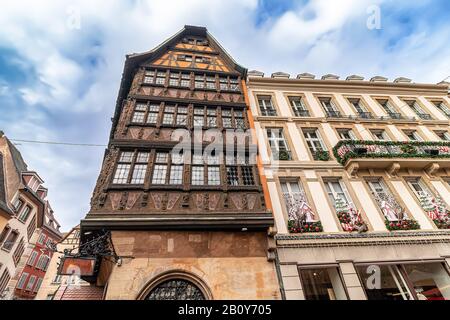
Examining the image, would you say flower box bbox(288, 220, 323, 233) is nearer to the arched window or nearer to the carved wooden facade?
the carved wooden facade

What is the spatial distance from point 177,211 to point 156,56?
437 inches

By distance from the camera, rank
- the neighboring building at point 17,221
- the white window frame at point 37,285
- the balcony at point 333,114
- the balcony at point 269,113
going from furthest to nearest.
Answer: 1. the white window frame at point 37,285
2. the neighboring building at point 17,221
3. the balcony at point 333,114
4. the balcony at point 269,113

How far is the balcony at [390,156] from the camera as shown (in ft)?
32.8

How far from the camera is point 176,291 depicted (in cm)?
653

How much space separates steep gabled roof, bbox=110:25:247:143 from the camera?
1268 centimetres

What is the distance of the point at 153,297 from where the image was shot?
6.39 meters

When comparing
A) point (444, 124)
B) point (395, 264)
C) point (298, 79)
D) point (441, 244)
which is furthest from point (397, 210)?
point (298, 79)

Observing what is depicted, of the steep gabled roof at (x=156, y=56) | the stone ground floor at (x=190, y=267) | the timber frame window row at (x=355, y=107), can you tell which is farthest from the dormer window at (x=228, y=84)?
the stone ground floor at (x=190, y=267)

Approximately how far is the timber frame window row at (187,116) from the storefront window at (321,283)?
7207 millimetres

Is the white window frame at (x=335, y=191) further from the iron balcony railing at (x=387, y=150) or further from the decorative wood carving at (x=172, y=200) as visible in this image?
the decorative wood carving at (x=172, y=200)

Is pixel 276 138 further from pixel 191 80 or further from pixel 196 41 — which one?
pixel 196 41

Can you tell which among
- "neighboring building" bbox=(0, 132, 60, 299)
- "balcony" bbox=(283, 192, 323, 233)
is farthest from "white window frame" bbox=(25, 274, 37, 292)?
"balcony" bbox=(283, 192, 323, 233)

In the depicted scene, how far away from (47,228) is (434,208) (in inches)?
1627
